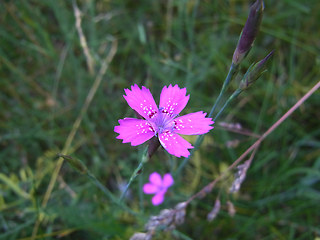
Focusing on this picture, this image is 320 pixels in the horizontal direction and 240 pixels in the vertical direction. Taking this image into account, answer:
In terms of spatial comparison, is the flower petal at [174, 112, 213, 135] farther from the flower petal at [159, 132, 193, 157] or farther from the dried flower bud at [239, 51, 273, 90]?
the dried flower bud at [239, 51, 273, 90]

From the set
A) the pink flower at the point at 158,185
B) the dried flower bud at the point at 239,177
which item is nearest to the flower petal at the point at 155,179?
the pink flower at the point at 158,185

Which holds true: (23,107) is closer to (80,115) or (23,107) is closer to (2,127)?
(2,127)

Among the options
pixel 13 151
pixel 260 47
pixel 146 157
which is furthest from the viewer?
pixel 260 47

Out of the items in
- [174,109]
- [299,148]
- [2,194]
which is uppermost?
[299,148]

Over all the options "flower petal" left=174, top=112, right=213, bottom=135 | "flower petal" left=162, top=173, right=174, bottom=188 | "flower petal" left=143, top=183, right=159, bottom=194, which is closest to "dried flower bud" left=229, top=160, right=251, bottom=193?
"flower petal" left=174, top=112, right=213, bottom=135

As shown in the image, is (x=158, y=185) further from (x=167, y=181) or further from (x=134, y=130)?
(x=134, y=130)

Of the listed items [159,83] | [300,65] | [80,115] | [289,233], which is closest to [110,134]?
[80,115]

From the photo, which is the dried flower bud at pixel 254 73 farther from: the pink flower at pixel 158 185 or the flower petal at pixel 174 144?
the pink flower at pixel 158 185
